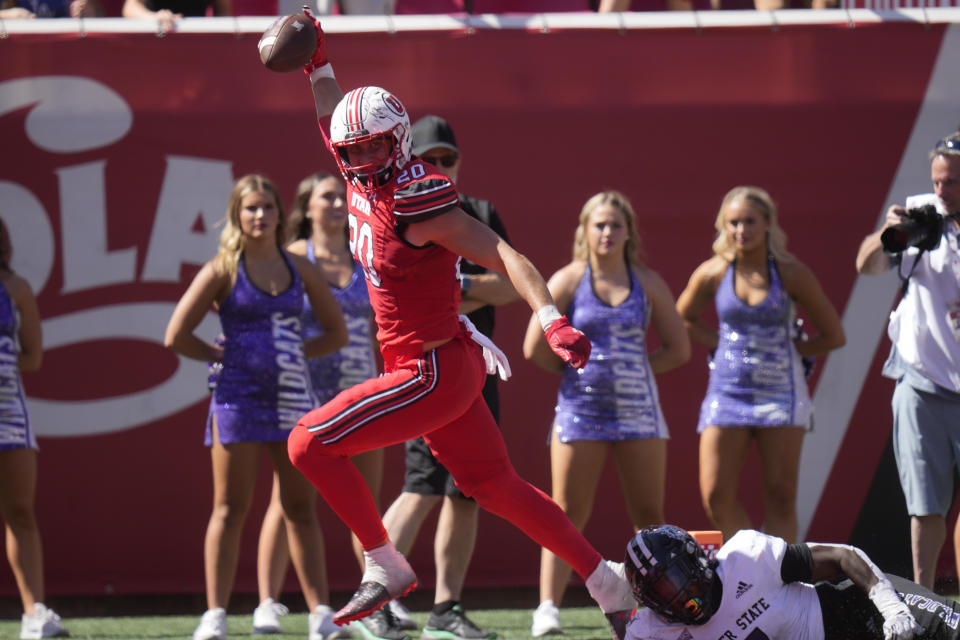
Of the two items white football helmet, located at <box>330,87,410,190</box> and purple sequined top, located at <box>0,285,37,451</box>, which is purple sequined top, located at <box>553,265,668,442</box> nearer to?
white football helmet, located at <box>330,87,410,190</box>

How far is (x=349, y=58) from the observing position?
6883 millimetres

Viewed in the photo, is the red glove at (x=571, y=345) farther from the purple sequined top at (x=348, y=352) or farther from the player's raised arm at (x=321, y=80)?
the purple sequined top at (x=348, y=352)

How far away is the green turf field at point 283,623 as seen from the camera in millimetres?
5938

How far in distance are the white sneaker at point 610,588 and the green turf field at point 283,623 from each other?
1.30 metres

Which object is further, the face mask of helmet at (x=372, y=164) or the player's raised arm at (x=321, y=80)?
the player's raised arm at (x=321, y=80)

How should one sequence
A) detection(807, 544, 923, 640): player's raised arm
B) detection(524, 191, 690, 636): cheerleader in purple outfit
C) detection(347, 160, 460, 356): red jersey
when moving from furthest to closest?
detection(524, 191, 690, 636): cheerleader in purple outfit, detection(347, 160, 460, 356): red jersey, detection(807, 544, 923, 640): player's raised arm

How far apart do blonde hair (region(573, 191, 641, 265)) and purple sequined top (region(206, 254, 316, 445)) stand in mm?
1303

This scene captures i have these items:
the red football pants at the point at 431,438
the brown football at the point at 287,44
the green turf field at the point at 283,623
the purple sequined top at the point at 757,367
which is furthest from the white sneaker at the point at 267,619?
the brown football at the point at 287,44

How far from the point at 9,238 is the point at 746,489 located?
3.86 metres

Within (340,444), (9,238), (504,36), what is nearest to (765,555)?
(340,444)

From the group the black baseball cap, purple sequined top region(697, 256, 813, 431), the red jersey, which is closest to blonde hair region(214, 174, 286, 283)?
the black baseball cap

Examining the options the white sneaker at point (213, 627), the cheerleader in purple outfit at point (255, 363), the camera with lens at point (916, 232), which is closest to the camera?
Answer: the camera with lens at point (916, 232)

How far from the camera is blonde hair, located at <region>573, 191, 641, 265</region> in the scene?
6.13 m

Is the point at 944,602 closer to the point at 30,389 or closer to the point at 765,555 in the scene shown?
the point at 765,555
